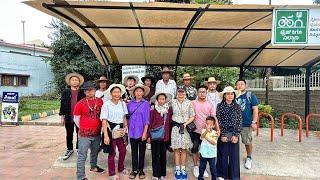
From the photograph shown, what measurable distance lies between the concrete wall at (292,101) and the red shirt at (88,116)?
10.00 meters

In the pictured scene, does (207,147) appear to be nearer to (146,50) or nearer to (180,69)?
(146,50)

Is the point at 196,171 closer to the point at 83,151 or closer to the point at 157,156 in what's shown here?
the point at 157,156

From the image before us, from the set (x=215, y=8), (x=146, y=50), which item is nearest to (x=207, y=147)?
(x=215, y=8)

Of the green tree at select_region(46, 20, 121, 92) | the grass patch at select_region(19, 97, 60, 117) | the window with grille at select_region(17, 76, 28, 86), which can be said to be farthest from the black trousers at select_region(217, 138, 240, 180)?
the window with grille at select_region(17, 76, 28, 86)

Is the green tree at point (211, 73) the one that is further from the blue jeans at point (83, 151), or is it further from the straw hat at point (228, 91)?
the blue jeans at point (83, 151)

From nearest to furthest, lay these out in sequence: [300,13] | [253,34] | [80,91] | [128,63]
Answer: [300,13] < [80,91] < [253,34] < [128,63]

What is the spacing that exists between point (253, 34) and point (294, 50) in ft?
5.55

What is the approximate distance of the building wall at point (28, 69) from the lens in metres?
27.1

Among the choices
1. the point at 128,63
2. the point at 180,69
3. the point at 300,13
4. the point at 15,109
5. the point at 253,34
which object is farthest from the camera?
the point at 180,69

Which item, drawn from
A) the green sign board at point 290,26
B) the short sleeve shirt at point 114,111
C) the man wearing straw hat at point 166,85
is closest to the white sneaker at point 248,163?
the man wearing straw hat at point 166,85

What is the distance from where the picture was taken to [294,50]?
886 cm

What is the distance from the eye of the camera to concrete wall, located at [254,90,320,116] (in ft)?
44.5

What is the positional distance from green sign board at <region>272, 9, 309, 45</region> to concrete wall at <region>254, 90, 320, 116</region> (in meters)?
7.72

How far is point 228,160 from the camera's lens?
Result: 6.15m
